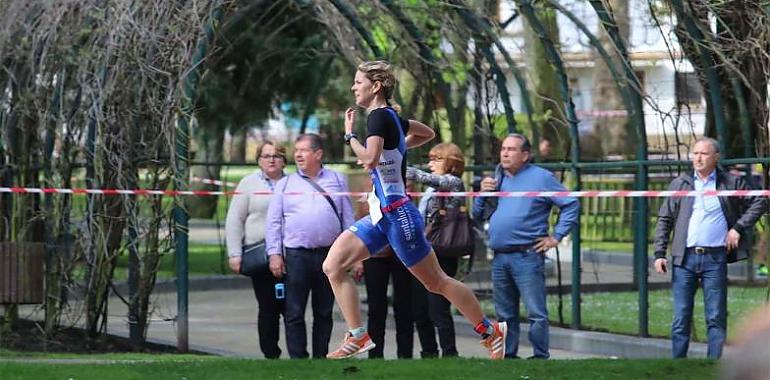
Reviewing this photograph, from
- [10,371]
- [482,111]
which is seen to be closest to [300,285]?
[10,371]

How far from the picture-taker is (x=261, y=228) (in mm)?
9922

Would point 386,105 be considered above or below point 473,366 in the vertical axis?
above

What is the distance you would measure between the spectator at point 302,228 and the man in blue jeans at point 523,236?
106 cm

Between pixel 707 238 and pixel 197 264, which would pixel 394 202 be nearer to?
pixel 707 238

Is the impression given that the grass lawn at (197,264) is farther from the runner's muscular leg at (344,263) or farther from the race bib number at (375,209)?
the race bib number at (375,209)

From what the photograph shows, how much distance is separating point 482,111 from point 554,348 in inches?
118

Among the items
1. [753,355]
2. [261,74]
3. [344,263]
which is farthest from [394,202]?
[261,74]

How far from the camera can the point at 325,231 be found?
9.46m

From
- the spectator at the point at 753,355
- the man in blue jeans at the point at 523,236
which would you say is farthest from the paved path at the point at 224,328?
the spectator at the point at 753,355

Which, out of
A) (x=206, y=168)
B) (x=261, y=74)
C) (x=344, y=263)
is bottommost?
(x=344, y=263)

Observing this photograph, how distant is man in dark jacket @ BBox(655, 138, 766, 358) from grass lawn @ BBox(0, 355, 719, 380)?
1.47 m

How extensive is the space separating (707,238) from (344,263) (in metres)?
2.80

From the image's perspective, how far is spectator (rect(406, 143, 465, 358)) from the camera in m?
9.62

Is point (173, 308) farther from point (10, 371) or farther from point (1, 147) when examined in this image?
point (10, 371)
